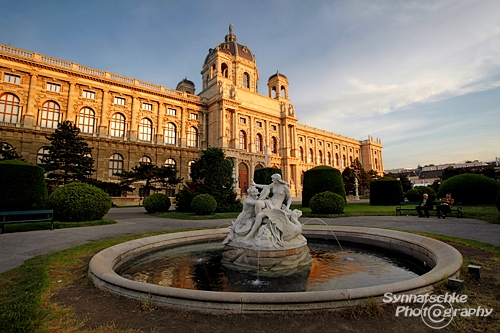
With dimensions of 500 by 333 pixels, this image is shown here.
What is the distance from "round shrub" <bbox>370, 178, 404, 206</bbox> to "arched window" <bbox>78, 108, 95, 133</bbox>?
32474mm

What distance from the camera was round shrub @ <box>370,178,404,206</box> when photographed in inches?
886

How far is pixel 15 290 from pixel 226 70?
144 ft

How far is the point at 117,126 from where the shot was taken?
31.7 meters

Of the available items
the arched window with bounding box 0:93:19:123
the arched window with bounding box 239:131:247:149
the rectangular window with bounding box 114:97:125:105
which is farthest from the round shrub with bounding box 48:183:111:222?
the arched window with bounding box 239:131:247:149

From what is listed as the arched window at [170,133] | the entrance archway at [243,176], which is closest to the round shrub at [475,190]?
the entrance archway at [243,176]

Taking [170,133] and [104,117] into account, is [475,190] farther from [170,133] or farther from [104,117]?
[104,117]

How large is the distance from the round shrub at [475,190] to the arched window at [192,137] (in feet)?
103

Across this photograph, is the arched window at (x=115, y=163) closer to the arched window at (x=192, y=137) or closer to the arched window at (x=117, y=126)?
the arched window at (x=117, y=126)

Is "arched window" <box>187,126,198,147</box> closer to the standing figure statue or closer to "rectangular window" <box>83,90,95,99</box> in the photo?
"rectangular window" <box>83,90,95,99</box>

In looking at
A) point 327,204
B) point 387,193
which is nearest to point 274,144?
point 387,193

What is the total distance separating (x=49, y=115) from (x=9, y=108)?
3209 mm

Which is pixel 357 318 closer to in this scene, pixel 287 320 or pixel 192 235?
pixel 287 320

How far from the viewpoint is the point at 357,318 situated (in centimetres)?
262

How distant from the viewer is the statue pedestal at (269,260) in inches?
196
